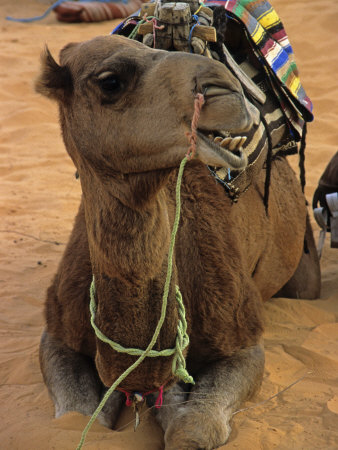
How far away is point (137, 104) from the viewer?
226 centimetres

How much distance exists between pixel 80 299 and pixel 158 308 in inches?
30.0

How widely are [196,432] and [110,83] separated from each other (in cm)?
150

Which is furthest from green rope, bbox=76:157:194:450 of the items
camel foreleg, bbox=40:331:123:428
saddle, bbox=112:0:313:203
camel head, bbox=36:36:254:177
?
saddle, bbox=112:0:313:203

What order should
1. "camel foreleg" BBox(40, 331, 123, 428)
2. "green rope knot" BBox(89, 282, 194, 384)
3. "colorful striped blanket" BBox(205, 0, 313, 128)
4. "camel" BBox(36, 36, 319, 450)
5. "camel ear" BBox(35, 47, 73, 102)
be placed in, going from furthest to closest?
"colorful striped blanket" BBox(205, 0, 313, 128)
"camel foreleg" BBox(40, 331, 123, 428)
"green rope knot" BBox(89, 282, 194, 384)
"camel ear" BBox(35, 47, 73, 102)
"camel" BBox(36, 36, 319, 450)

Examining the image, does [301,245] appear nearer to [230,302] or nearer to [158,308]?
[230,302]

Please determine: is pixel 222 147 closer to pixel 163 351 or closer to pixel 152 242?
pixel 152 242

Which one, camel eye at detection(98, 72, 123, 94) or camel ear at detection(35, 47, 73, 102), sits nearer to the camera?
camel eye at detection(98, 72, 123, 94)

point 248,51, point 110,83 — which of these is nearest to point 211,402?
point 110,83

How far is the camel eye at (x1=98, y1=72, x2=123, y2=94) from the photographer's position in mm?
2293

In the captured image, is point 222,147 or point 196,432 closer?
point 222,147

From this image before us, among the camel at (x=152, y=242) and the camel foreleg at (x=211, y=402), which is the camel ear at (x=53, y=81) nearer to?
the camel at (x=152, y=242)

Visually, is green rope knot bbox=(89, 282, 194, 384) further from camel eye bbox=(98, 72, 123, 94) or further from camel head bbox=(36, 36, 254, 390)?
camel eye bbox=(98, 72, 123, 94)

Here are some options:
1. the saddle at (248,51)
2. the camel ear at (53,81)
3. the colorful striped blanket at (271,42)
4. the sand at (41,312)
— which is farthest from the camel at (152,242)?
the colorful striped blanket at (271,42)

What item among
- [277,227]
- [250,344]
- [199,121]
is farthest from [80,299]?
[277,227]
